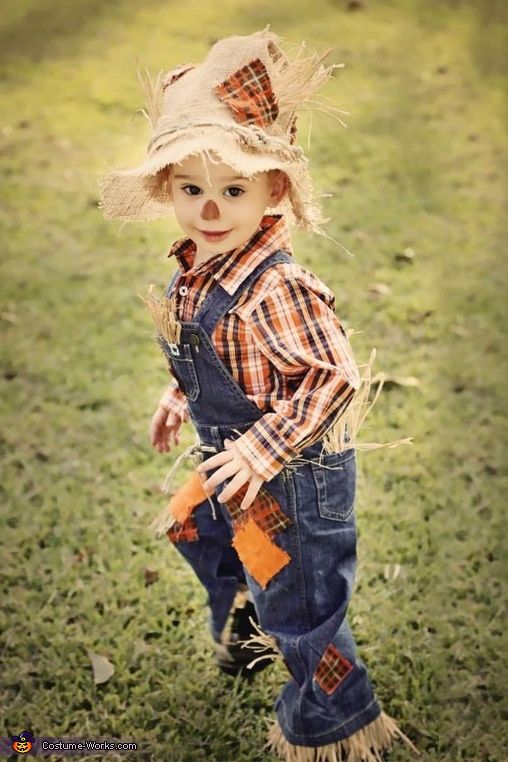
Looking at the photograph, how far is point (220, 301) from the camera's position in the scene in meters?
1.94

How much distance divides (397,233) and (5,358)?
1949 mm

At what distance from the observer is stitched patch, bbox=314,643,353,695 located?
216 centimetres

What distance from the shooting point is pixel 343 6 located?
267 inches

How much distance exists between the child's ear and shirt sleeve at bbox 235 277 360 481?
20 cm

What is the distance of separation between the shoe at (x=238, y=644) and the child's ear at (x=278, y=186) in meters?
1.11

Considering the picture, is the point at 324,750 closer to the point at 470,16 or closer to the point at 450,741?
the point at 450,741

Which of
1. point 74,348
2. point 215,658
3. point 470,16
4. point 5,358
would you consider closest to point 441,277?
point 74,348

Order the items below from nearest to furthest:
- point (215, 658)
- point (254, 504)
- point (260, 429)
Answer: point (260, 429)
point (254, 504)
point (215, 658)

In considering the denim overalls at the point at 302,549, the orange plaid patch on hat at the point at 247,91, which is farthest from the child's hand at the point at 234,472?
the orange plaid patch on hat at the point at 247,91

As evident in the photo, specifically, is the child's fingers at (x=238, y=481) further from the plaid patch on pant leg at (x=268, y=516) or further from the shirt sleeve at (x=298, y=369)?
the plaid patch on pant leg at (x=268, y=516)

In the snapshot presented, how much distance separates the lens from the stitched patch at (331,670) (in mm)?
2160

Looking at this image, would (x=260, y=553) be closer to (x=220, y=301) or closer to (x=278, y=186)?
(x=220, y=301)

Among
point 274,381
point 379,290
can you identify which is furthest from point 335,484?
point 379,290

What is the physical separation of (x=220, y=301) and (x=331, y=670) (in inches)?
35.6
